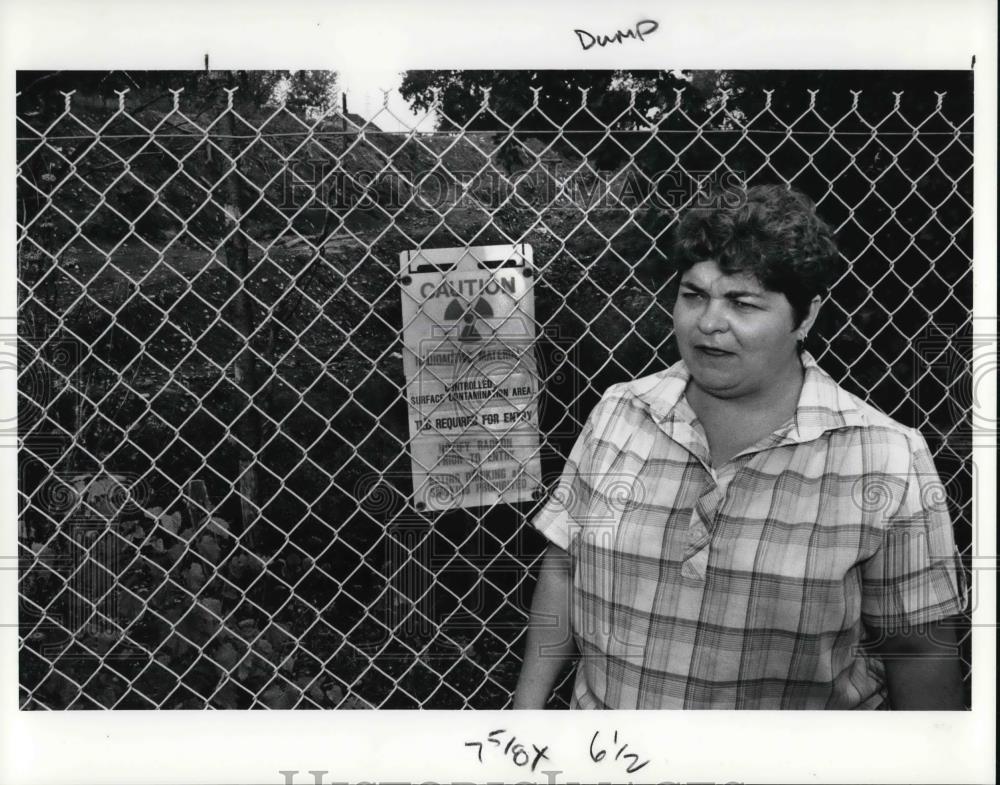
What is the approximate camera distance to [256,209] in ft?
6.51

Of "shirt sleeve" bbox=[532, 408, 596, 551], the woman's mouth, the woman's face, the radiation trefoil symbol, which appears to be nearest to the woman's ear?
the woman's face

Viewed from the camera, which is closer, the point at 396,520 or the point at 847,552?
the point at 847,552

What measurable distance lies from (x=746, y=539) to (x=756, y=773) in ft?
1.68

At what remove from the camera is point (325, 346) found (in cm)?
201

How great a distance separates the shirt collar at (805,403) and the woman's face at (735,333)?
40 millimetres

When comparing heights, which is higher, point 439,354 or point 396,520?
point 439,354

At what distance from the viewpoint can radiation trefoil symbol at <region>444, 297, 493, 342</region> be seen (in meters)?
2.02

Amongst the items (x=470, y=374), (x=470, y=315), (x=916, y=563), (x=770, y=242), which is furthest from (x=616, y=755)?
(x=770, y=242)

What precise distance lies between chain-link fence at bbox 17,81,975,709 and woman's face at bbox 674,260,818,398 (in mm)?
96

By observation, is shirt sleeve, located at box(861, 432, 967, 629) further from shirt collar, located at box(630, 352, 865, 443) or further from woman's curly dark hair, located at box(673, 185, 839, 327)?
woman's curly dark hair, located at box(673, 185, 839, 327)

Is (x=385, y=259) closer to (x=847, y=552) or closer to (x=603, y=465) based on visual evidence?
(x=603, y=465)

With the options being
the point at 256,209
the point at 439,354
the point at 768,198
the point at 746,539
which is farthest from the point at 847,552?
the point at 256,209

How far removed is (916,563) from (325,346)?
51.1 inches
